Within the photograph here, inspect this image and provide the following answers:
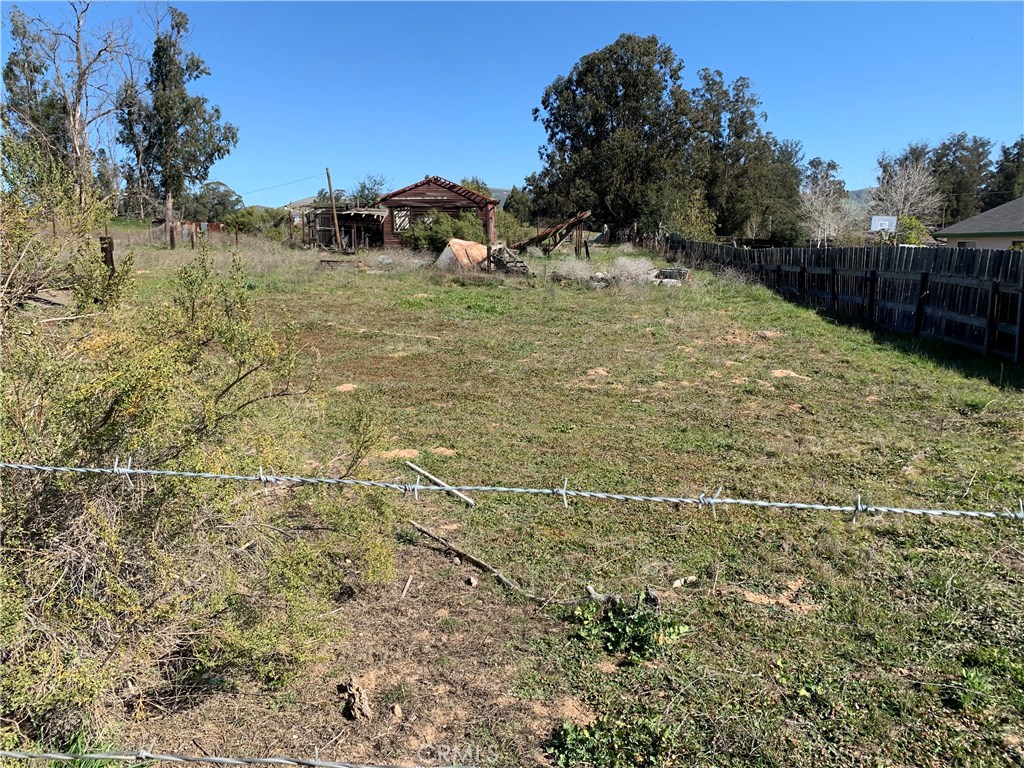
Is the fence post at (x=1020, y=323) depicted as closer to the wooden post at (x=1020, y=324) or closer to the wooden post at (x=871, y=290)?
the wooden post at (x=1020, y=324)

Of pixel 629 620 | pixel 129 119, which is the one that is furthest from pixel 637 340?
pixel 129 119

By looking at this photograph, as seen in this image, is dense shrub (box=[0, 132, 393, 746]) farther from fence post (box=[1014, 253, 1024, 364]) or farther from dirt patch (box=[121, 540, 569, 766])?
fence post (box=[1014, 253, 1024, 364])

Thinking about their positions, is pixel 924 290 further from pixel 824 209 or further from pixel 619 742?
pixel 824 209

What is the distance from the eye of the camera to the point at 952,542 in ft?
14.3

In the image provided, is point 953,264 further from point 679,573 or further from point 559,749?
point 559,749

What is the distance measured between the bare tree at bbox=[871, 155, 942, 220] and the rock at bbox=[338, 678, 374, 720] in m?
46.9

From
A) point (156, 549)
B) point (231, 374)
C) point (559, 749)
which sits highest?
point (231, 374)

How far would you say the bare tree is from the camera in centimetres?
4372

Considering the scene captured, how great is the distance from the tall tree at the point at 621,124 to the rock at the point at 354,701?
140 feet

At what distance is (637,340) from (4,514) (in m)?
9.90

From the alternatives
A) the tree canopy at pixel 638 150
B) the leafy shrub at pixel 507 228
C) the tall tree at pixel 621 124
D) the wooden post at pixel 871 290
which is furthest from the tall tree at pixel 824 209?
the wooden post at pixel 871 290

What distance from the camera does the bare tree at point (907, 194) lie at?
43719 millimetres

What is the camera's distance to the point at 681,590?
3811 millimetres

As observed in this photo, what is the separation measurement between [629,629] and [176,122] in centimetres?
4677
